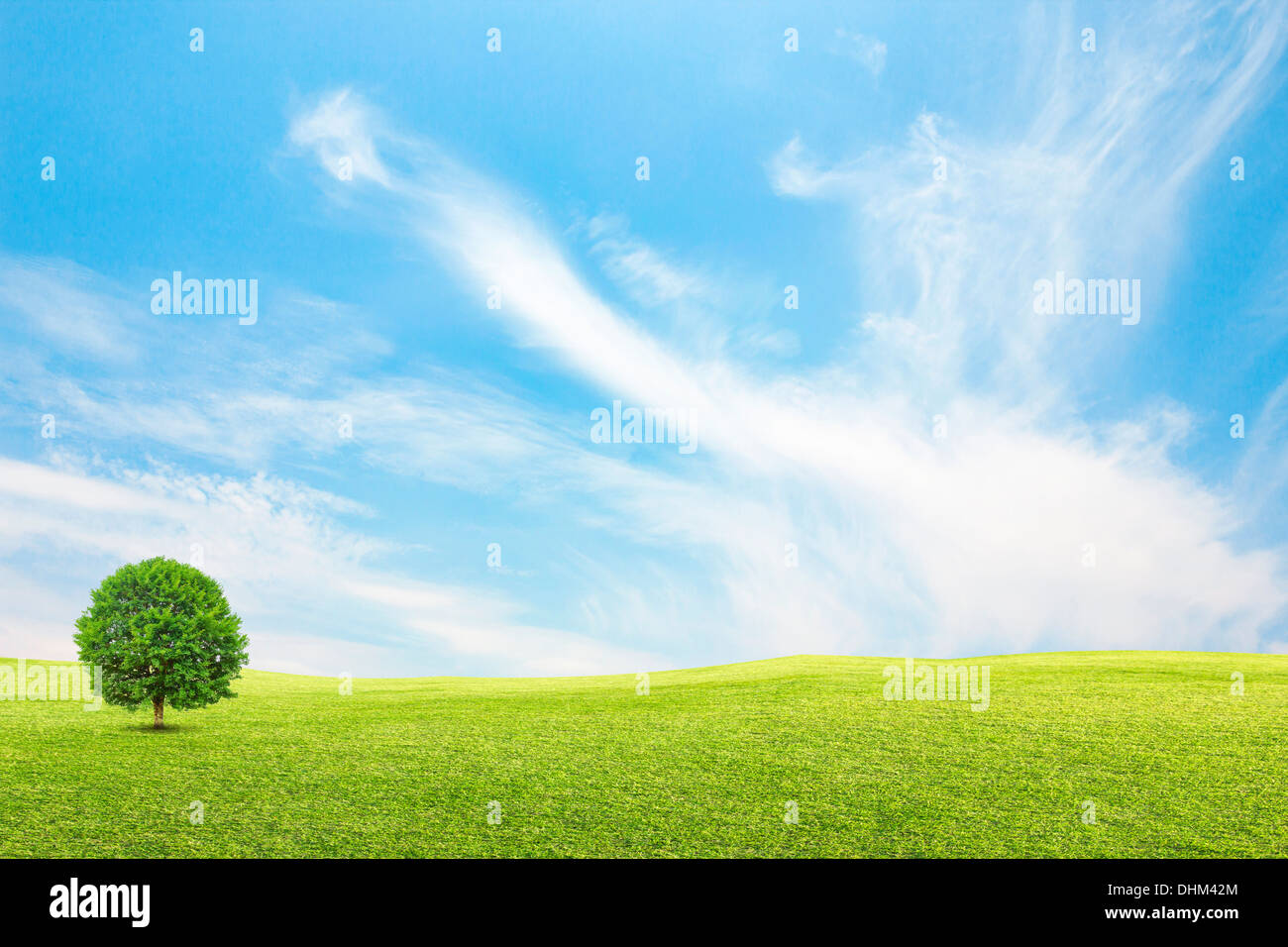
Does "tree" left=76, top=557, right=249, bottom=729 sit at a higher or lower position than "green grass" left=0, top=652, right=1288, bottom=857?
higher

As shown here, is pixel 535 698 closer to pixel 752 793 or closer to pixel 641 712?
pixel 641 712

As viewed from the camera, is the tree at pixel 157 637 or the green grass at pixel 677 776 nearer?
the green grass at pixel 677 776

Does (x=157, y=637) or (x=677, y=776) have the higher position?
(x=157, y=637)

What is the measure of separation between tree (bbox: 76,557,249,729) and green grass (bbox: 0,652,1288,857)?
1.67 meters

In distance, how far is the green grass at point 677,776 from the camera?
18391 mm

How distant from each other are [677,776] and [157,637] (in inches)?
686

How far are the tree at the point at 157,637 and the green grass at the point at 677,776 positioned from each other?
65.7 inches

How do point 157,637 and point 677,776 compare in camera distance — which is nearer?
point 677,776

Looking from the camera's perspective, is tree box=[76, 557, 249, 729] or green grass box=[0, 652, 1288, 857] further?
tree box=[76, 557, 249, 729]

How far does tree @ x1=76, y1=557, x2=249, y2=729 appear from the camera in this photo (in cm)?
2566

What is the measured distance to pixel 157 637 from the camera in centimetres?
2578
